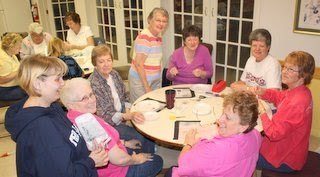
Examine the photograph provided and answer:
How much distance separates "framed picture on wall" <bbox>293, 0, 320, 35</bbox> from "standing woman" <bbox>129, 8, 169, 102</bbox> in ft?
4.44

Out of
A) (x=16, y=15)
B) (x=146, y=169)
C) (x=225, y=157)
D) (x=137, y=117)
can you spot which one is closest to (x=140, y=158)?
(x=146, y=169)

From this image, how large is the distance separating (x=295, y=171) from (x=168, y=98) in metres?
1.02

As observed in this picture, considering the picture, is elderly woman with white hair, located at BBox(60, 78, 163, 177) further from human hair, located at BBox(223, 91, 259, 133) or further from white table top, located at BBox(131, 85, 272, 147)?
human hair, located at BBox(223, 91, 259, 133)

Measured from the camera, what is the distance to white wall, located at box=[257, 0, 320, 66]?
9.88ft

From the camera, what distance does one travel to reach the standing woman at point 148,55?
287cm

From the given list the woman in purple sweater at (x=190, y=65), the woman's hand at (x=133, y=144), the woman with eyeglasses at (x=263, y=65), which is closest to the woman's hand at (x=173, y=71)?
the woman in purple sweater at (x=190, y=65)

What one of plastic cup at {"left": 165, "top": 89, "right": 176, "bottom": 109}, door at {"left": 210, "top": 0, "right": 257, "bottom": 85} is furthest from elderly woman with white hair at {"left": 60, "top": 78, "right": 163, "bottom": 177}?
door at {"left": 210, "top": 0, "right": 257, "bottom": 85}

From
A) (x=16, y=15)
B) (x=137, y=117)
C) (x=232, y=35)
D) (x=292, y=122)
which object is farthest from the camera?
(x=16, y=15)

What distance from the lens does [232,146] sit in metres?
1.37

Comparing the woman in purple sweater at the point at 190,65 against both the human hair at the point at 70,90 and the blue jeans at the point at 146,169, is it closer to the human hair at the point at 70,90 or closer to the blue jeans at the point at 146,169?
the blue jeans at the point at 146,169

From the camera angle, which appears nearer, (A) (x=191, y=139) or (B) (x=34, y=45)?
(A) (x=191, y=139)

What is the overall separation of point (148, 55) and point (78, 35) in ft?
6.37

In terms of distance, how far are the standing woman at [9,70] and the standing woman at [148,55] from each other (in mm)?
1372

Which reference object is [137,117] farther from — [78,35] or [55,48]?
[78,35]
